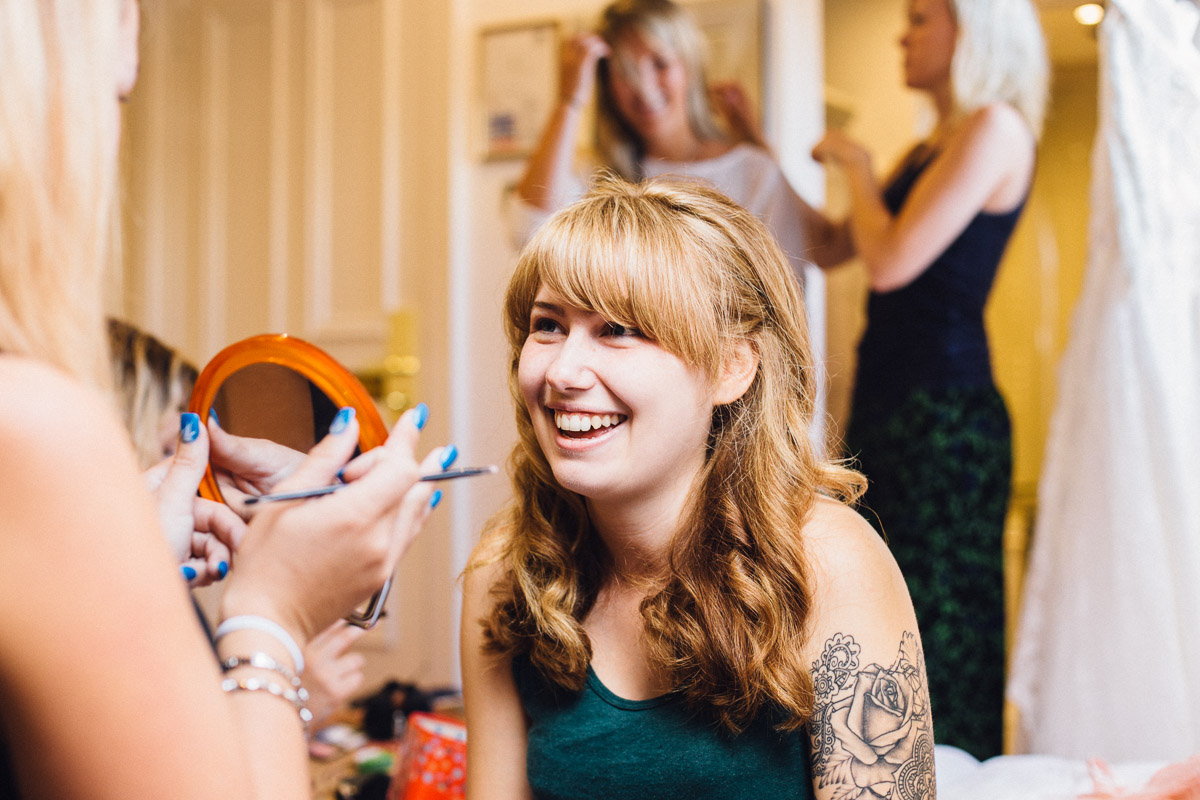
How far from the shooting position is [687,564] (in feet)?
3.64

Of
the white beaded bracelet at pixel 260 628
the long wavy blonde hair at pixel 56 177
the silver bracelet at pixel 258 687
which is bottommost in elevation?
the silver bracelet at pixel 258 687

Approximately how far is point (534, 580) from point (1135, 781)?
69 cm

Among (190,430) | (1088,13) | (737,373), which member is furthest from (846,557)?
(1088,13)

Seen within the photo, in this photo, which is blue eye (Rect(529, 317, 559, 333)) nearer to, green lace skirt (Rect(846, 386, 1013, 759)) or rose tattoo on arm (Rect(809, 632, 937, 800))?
rose tattoo on arm (Rect(809, 632, 937, 800))

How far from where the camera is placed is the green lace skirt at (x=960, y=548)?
194 cm

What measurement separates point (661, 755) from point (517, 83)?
6.89ft

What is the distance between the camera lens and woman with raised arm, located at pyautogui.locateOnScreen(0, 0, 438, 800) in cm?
52

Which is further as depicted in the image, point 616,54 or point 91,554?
point 616,54

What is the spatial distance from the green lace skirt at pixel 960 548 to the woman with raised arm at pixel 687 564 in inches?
32.6

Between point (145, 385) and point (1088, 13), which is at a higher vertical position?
point (1088, 13)

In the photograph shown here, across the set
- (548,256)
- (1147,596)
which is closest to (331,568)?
(548,256)

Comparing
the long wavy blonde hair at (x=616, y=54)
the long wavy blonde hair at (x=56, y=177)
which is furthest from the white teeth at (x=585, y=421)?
the long wavy blonde hair at (x=616, y=54)

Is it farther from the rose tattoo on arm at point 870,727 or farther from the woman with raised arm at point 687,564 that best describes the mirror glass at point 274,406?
the rose tattoo on arm at point 870,727

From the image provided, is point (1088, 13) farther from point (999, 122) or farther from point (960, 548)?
point (960, 548)
